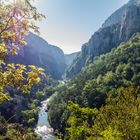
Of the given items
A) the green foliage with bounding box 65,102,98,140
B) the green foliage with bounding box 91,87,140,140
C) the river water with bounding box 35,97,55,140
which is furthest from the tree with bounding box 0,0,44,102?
the river water with bounding box 35,97,55,140

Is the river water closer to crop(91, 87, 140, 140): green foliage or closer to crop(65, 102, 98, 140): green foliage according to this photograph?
crop(65, 102, 98, 140): green foliage

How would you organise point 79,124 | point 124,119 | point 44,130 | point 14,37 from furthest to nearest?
point 44,130, point 79,124, point 124,119, point 14,37

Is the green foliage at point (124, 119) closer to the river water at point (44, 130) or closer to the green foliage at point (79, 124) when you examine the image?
the green foliage at point (79, 124)

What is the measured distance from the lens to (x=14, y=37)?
60.1 feet

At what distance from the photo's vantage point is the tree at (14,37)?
1750 cm

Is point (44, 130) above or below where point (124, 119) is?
below

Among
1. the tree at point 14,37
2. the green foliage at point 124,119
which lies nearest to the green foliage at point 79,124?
the green foliage at point 124,119

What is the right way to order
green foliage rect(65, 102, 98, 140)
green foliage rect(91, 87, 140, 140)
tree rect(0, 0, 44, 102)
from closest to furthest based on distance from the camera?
tree rect(0, 0, 44, 102) → green foliage rect(91, 87, 140, 140) → green foliage rect(65, 102, 98, 140)

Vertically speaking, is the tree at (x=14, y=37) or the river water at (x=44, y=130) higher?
the tree at (x=14, y=37)

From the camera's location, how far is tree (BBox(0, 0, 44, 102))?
17500 mm

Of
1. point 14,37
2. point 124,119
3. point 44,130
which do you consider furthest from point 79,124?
point 44,130

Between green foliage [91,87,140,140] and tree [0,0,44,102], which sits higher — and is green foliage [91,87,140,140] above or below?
below

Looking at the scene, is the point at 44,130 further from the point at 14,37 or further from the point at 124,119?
the point at 14,37

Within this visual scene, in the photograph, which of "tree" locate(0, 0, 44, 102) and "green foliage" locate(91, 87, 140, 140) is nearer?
"tree" locate(0, 0, 44, 102)
